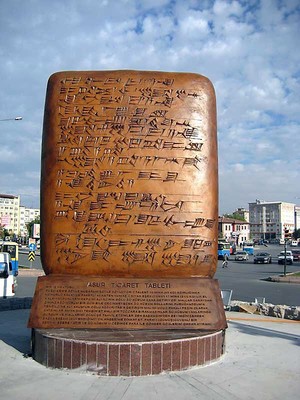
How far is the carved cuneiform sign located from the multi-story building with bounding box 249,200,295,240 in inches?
5286

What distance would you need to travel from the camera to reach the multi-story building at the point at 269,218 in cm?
13900

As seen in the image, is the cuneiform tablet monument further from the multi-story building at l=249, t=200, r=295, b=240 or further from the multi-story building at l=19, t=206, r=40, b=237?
the multi-story building at l=19, t=206, r=40, b=237

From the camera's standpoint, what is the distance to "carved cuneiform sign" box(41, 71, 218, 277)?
23.5 feet

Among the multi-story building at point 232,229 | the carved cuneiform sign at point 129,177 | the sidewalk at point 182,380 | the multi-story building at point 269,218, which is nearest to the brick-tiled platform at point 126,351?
the sidewalk at point 182,380

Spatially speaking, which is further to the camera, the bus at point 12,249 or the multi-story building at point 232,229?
the multi-story building at point 232,229

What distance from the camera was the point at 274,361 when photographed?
6.36 metres

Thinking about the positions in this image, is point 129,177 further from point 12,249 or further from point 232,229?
point 232,229

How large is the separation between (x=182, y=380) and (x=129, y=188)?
3.15 metres

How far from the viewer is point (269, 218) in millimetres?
143625

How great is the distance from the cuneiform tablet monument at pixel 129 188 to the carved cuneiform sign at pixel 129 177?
2 centimetres

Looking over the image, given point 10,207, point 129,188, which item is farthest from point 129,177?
point 10,207

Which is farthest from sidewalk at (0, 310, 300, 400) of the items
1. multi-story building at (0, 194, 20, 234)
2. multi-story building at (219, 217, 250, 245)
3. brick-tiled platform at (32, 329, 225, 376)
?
multi-story building at (0, 194, 20, 234)

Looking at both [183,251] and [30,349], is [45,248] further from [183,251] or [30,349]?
[183,251]

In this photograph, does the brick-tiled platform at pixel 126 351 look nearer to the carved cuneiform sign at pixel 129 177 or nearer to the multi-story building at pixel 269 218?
the carved cuneiform sign at pixel 129 177
